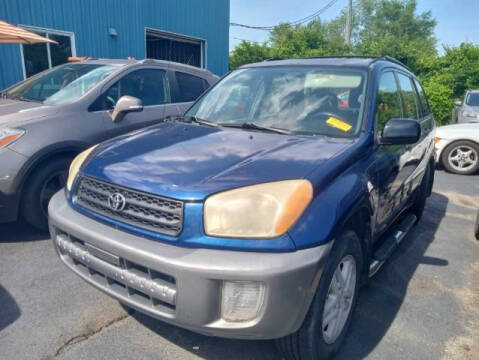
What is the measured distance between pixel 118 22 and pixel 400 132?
10490mm

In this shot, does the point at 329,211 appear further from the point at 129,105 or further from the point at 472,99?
the point at 472,99

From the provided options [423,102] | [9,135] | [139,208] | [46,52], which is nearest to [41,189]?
[9,135]

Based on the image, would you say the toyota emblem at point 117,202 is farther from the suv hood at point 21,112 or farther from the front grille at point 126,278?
the suv hood at point 21,112

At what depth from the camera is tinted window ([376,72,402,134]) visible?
280 centimetres

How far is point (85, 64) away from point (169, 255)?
389cm

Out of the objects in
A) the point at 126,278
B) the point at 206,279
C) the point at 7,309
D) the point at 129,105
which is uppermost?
the point at 129,105

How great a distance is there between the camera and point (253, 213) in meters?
1.79

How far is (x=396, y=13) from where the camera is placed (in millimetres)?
52438

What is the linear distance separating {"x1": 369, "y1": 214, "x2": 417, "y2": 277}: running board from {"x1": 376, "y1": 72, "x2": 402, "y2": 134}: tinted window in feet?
2.97

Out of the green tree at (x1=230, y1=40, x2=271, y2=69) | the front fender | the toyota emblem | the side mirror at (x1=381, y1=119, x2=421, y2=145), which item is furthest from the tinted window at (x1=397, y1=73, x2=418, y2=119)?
the green tree at (x1=230, y1=40, x2=271, y2=69)

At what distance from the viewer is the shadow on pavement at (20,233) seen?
375 cm

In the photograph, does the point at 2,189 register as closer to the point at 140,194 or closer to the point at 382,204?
the point at 140,194

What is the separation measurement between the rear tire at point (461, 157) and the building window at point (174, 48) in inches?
381

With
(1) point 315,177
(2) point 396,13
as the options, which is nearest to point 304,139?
(1) point 315,177
